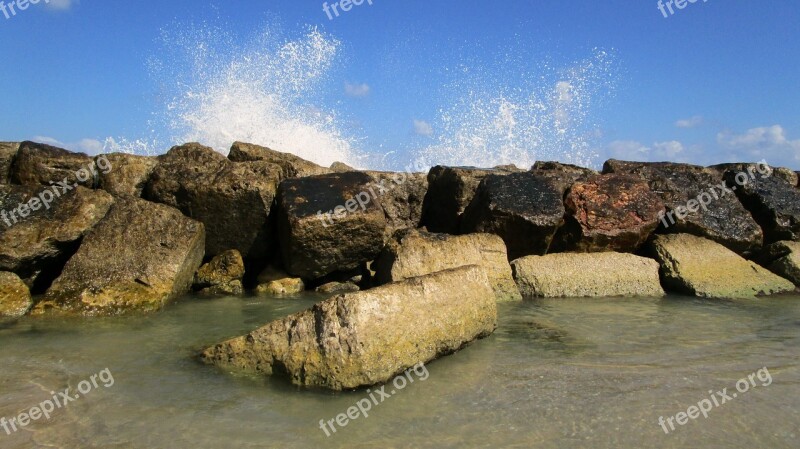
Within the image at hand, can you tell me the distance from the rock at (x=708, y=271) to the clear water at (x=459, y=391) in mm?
1800

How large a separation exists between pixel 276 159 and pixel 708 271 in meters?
6.62

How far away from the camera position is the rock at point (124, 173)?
859 cm

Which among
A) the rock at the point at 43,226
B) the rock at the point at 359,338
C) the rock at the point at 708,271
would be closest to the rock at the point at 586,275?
the rock at the point at 708,271

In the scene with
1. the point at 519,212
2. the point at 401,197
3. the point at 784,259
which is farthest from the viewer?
the point at 401,197

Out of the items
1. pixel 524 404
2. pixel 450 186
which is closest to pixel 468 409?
pixel 524 404

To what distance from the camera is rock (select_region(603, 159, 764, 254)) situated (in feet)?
30.6

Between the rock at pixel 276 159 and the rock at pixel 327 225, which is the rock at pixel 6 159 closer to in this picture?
the rock at pixel 276 159

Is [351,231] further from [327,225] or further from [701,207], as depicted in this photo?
[701,207]

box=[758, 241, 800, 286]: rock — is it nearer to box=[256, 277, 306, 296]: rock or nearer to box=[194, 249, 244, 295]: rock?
box=[256, 277, 306, 296]: rock

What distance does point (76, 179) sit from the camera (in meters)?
8.39

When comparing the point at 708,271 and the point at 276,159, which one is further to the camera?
the point at 276,159

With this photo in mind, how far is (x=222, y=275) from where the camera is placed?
27.0 feet

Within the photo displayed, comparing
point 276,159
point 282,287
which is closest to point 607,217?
point 282,287

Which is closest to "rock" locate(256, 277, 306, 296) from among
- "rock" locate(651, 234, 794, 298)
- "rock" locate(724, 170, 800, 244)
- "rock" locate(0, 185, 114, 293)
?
"rock" locate(0, 185, 114, 293)
